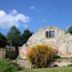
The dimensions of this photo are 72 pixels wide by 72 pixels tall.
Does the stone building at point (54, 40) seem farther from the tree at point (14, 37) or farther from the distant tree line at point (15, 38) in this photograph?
the tree at point (14, 37)

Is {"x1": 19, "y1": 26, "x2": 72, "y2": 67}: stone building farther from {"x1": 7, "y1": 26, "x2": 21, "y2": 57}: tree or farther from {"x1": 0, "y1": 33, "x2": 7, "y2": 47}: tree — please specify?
{"x1": 7, "y1": 26, "x2": 21, "y2": 57}: tree

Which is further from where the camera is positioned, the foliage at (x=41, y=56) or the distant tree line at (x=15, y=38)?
the distant tree line at (x=15, y=38)

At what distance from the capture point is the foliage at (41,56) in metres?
42.5

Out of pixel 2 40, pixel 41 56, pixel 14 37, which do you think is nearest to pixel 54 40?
pixel 41 56

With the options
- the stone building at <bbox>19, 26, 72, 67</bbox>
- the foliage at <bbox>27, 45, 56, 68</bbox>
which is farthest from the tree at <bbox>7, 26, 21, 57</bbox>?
the foliage at <bbox>27, 45, 56, 68</bbox>

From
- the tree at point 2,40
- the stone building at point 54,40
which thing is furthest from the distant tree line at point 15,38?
the stone building at point 54,40

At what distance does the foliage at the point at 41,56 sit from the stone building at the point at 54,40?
199 centimetres

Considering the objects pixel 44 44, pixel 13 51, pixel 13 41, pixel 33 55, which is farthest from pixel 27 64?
pixel 13 41

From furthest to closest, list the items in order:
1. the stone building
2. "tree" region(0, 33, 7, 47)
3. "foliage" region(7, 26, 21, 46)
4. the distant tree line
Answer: "foliage" region(7, 26, 21, 46)
the distant tree line
"tree" region(0, 33, 7, 47)
the stone building

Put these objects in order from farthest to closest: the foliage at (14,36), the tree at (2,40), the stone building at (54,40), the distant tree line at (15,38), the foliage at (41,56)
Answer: the foliage at (14,36), the distant tree line at (15,38), the tree at (2,40), the stone building at (54,40), the foliage at (41,56)

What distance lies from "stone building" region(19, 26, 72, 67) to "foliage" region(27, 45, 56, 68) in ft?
6.53

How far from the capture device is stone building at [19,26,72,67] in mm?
45625

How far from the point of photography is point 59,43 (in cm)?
4612

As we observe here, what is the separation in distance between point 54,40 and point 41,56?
470 cm
